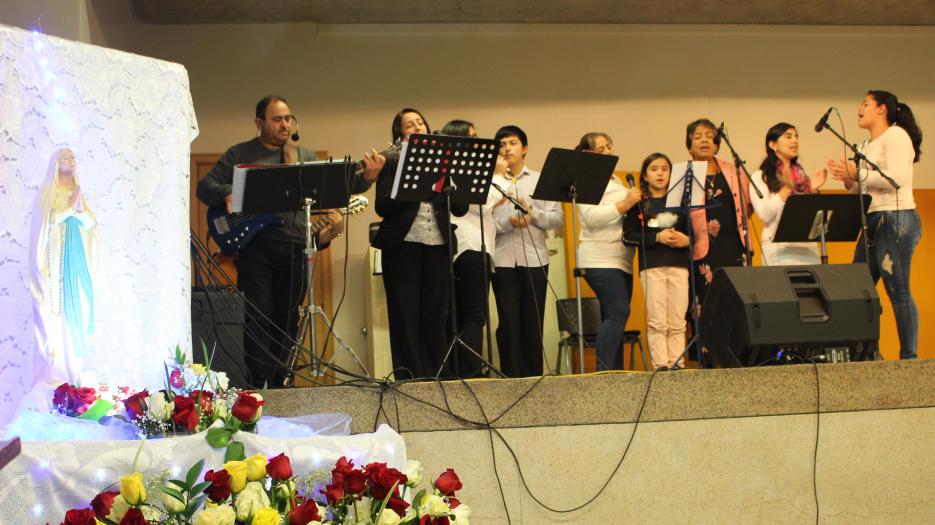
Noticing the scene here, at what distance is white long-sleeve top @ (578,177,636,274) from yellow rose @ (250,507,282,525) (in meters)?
3.56

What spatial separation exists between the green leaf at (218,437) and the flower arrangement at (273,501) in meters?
0.34

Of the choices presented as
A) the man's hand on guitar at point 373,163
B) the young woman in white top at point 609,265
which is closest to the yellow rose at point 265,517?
the man's hand on guitar at point 373,163

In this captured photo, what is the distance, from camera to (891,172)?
204 inches

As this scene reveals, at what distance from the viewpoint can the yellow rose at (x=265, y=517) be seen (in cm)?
171

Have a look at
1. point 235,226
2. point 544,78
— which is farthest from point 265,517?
point 544,78

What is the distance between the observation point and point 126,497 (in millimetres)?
1763

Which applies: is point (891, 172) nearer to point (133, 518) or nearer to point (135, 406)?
point (135, 406)

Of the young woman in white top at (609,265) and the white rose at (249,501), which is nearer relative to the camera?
the white rose at (249,501)

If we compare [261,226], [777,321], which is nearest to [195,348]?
[261,226]

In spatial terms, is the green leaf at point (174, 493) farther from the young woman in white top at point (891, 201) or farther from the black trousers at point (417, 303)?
the young woman in white top at point (891, 201)

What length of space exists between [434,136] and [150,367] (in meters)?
1.59

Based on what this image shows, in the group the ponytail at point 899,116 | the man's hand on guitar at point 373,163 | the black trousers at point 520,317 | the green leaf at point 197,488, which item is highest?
the ponytail at point 899,116

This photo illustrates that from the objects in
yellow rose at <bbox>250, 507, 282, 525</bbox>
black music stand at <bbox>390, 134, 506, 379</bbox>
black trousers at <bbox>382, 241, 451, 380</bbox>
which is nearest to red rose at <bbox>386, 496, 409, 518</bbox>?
yellow rose at <bbox>250, 507, 282, 525</bbox>

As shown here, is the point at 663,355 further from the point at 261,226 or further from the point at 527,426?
the point at 261,226
